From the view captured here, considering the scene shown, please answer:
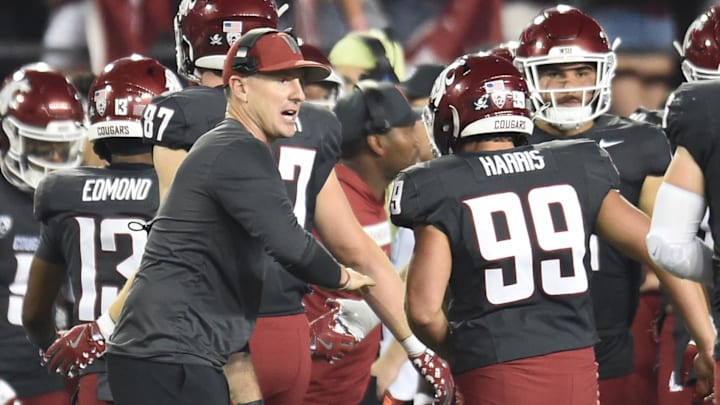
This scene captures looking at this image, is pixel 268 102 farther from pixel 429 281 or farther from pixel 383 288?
pixel 383 288

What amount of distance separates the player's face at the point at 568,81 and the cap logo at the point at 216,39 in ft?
4.09

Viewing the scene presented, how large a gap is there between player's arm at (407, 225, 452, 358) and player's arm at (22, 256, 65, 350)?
133 cm

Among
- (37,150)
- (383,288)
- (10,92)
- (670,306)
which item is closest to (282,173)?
(383,288)

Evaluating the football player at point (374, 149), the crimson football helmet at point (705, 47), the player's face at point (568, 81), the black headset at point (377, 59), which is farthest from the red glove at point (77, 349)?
the black headset at point (377, 59)

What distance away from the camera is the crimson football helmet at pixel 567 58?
495 centimetres

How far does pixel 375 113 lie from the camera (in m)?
5.66

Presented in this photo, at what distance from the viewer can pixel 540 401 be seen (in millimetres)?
3834

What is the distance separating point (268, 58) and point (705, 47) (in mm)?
1290

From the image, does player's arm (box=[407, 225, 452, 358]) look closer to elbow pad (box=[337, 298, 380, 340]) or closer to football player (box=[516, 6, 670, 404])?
elbow pad (box=[337, 298, 380, 340])

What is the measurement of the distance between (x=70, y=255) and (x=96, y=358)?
0.41m

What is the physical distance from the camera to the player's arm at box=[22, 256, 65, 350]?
4.64 metres

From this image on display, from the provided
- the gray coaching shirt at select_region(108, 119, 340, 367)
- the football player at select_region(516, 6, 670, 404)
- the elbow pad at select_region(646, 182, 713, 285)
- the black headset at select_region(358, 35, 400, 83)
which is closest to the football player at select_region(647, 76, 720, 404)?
the elbow pad at select_region(646, 182, 713, 285)

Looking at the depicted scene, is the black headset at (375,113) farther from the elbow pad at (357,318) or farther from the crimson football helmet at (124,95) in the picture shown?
the crimson football helmet at (124,95)

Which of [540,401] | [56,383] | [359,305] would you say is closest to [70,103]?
[56,383]
